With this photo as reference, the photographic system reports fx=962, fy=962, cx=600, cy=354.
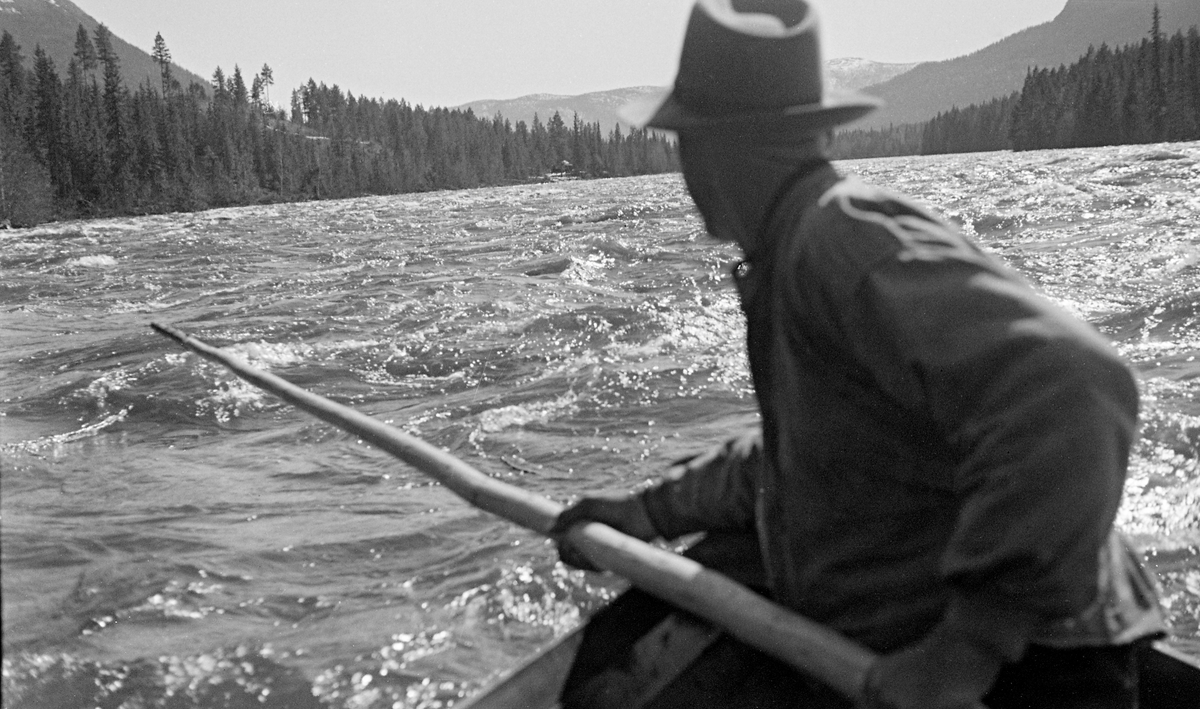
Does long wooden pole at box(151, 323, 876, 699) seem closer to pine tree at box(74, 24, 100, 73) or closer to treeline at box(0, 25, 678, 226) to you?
treeline at box(0, 25, 678, 226)

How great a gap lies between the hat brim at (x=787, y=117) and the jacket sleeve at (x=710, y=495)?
871 mm

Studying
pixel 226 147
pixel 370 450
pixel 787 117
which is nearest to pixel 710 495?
pixel 787 117

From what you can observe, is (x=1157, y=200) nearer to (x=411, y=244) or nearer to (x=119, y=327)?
(x=411, y=244)

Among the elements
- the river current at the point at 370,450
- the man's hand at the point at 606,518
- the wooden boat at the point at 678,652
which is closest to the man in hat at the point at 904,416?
the wooden boat at the point at 678,652

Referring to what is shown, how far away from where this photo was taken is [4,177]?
Result: 54844mm

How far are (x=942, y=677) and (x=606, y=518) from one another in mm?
1036

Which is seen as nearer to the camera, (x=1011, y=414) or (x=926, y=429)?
(x=1011, y=414)

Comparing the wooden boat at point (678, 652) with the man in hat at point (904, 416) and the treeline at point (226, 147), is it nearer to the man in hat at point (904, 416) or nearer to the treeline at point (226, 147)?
the man in hat at point (904, 416)

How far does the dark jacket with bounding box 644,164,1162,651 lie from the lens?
4.49 feet

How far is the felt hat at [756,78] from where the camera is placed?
1.65 metres

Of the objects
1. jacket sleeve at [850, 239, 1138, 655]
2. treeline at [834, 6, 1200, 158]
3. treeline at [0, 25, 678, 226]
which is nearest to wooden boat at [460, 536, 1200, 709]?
jacket sleeve at [850, 239, 1138, 655]

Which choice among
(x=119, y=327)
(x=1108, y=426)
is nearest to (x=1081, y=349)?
(x=1108, y=426)

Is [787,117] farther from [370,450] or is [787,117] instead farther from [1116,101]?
[1116,101]

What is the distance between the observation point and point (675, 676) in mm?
2074
